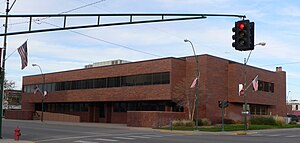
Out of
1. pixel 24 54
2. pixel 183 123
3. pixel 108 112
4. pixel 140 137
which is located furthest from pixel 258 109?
pixel 24 54

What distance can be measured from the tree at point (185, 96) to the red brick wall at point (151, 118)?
1570 mm

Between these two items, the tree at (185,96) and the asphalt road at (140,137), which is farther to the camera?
the tree at (185,96)

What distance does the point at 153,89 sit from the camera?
2048 inches

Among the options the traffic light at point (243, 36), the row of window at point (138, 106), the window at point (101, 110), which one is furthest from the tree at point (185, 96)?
the traffic light at point (243, 36)

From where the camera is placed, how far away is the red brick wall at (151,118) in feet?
149

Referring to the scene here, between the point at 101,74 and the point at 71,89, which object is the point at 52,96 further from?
the point at 101,74

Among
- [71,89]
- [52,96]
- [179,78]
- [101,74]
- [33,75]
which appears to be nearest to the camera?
[179,78]

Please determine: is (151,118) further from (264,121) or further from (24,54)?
(24,54)

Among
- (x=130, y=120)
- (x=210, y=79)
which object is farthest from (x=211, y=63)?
(x=130, y=120)

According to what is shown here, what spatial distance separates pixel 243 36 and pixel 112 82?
44004 mm

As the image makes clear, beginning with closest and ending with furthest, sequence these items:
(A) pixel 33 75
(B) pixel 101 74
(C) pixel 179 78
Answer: (C) pixel 179 78, (B) pixel 101 74, (A) pixel 33 75

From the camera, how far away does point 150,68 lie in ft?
173

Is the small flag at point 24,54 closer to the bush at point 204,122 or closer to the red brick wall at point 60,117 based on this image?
the bush at point 204,122

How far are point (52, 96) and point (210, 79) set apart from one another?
32.2 metres
